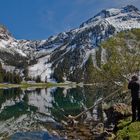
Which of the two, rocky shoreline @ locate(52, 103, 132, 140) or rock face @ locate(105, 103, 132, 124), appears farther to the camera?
rock face @ locate(105, 103, 132, 124)

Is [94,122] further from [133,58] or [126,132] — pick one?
[126,132]

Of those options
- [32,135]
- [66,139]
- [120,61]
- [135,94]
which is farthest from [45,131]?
[135,94]

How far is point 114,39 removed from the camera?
259 feet

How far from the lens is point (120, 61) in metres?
75.4

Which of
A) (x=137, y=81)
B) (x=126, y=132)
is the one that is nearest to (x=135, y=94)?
(x=137, y=81)

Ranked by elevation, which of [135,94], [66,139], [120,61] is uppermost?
[120,61]

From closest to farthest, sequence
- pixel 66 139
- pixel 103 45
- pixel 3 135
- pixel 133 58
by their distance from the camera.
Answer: pixel 66 139 → pixel 3 135 → pixel 133 58 → pixel 103 45

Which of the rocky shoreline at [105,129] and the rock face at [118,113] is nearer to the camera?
the rocky shoreline at [105,129]

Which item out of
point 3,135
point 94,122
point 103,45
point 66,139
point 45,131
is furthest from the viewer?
point 103,45

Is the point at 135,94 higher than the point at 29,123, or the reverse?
the point at 135,94

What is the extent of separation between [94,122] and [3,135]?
1813 centimetres

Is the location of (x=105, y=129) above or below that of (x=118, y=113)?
below

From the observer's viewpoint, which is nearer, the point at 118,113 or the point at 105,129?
the point at 105,129

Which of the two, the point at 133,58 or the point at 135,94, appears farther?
the point at 133,58
